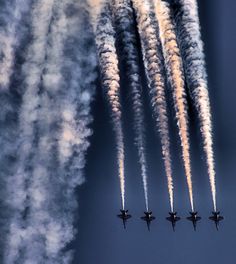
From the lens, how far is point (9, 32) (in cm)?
4522

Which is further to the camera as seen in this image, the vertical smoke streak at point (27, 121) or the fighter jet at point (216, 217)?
the fighter jet at point (216, 217)

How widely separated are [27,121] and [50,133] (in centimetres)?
267

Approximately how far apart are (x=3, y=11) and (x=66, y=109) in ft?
36.9

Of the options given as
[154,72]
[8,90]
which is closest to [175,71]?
[154,72]

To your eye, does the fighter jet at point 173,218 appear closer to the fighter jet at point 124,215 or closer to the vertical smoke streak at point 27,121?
the fighter jet at point 124,215

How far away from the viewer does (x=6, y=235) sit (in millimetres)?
51156

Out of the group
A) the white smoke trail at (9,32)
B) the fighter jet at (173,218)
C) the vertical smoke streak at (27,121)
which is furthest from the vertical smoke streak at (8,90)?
the fighter jet at (173,218)

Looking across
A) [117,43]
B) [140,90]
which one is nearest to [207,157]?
[140,90]

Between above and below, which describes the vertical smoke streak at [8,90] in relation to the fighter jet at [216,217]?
above

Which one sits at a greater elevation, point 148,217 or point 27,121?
point 27,121

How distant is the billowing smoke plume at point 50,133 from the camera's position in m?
45.1

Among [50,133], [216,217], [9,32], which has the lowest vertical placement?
[216,217]

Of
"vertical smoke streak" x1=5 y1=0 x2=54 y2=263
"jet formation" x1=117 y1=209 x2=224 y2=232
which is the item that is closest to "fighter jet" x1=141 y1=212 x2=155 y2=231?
"jet formation" x1=117 y1=209 x2=224 y2=232

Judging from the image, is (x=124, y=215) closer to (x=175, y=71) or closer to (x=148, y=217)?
(x=148, y=217)
